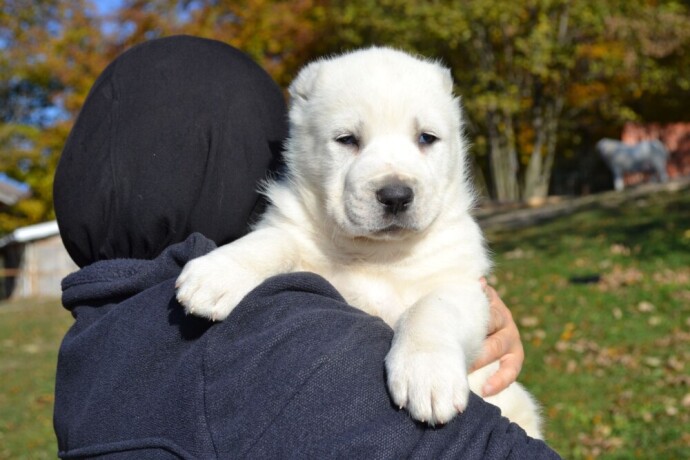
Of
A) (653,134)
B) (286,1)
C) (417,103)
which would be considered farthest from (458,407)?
(653,134)

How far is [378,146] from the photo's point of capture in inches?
104

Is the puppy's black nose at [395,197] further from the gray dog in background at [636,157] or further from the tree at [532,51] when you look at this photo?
the gray dog in background at [636,157]

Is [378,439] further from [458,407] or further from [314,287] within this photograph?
[314,287]

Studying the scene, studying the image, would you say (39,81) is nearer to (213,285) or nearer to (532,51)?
(532,51)

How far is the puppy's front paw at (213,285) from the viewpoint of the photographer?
1.72 meters

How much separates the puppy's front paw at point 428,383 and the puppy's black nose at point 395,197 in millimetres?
726

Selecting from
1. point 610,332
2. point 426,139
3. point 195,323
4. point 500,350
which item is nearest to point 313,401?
point 195,323

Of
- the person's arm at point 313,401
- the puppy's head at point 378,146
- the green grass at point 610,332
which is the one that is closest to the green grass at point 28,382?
the green grass at point 610,332

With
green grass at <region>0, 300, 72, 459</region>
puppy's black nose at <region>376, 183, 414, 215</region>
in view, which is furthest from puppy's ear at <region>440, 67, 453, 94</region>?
green grass at <region>0, 300, 72, 459</region>

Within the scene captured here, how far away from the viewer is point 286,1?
22.1 m

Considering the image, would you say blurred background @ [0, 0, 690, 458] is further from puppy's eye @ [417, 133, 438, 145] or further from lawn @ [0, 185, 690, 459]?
puppy's eye @ [417, 133, 438, 145]

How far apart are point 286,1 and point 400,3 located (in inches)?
176

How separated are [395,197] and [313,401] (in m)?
1.12

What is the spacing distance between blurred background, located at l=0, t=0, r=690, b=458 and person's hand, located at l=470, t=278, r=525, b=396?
134 inches
